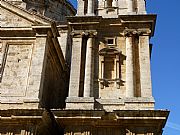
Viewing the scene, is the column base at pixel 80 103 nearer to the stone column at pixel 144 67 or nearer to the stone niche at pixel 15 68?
the stone niche at pixel 15 68

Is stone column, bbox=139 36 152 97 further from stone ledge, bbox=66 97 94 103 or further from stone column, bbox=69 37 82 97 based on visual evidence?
stone column, bbox=69 37 82 97

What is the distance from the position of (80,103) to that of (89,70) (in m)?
1.79

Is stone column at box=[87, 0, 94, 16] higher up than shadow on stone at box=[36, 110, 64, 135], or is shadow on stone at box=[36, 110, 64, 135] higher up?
stone column at box=[87, 0, 94, 16]

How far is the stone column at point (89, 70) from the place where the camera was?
1616 cm

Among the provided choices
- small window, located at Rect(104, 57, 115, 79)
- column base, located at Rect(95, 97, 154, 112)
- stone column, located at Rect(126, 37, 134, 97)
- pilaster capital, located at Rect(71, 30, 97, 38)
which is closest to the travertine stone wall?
pilaster capital, located at Rect(71, 30, 97, 38)

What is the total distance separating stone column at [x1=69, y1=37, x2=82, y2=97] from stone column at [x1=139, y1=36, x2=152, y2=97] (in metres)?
2.90

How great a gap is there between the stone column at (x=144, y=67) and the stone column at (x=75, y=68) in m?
2.90

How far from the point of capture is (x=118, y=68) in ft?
55.5

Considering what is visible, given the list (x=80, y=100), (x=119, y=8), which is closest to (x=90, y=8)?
(x=119, y=8)

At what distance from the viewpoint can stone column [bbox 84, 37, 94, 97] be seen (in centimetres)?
1616

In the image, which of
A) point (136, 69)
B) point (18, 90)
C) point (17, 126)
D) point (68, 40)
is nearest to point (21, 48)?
point (18, 90)

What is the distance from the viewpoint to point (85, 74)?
54.5ft

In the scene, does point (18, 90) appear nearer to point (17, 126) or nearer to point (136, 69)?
point (17, 126)

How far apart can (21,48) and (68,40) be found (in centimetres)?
746
